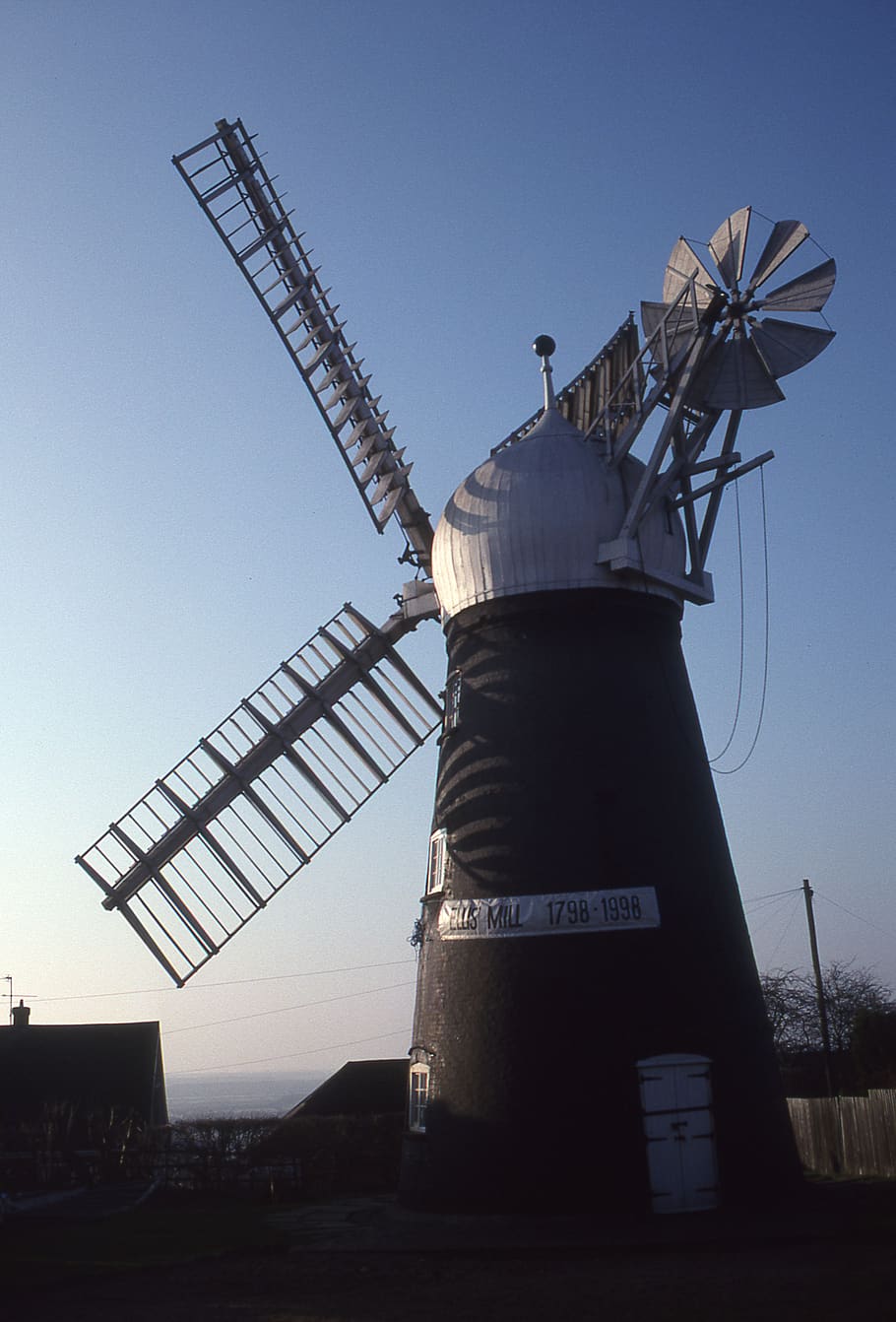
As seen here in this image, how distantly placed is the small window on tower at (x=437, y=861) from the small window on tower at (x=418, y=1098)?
2175mm

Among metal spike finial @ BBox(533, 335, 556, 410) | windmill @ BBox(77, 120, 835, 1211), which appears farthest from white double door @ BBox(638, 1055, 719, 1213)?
metal spike finial @ BBox(533, 335, 556, 410)

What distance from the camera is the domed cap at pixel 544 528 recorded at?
576 inches

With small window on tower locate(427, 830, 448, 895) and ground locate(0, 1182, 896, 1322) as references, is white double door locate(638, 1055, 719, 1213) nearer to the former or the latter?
ground locate(0, 1182, 896, 1322)

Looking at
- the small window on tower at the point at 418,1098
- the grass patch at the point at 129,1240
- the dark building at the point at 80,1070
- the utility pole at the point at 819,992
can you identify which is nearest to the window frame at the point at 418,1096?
the small window on tower at the point at 418,1098

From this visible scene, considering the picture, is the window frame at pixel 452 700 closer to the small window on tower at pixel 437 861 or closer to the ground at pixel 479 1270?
the small window on tower at pixel 437 861

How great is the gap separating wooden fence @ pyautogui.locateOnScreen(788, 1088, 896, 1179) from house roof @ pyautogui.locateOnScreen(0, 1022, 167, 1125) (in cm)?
1813

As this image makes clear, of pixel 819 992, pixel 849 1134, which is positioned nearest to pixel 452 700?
pixel 849 1134

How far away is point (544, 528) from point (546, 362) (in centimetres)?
352

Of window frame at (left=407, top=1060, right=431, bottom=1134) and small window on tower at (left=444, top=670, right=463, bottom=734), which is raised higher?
small window on tower at (left=444, top=670, right=463, bottom=734)

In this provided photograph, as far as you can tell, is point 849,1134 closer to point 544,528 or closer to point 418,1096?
point 418,1096

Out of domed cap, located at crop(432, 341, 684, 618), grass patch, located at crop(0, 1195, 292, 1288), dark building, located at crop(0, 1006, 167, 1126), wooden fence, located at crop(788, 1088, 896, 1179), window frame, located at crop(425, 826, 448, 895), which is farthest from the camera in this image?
dark building, located at crop(0, 1006, 167, 1126)

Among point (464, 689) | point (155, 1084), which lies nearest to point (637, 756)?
point (464, 689)

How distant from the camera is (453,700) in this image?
15617 mm

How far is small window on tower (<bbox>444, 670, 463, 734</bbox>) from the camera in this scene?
15.4 metres
